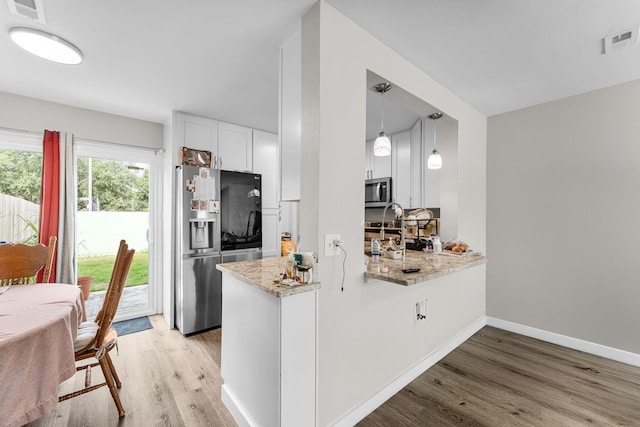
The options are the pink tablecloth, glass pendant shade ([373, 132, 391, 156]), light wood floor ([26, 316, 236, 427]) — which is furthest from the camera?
glass pendant shade ([373, 132, 391, 156])

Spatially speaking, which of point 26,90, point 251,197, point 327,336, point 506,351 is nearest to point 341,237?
point 327,336

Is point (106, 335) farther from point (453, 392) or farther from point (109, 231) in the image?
point (453, 392)

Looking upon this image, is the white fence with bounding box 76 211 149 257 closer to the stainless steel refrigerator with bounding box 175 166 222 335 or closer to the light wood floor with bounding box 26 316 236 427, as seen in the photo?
the stainless steel refrigerator with bounding box 175 166 222 335

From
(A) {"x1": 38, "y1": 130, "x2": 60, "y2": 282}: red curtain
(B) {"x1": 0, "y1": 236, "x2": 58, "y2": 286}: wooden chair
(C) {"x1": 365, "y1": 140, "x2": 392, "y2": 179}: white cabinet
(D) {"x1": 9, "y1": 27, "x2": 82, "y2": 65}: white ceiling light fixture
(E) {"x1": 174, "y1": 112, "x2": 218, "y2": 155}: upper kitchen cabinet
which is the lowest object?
(B) {"x1": 0, "y1": 236, "x2": 58, "y2": 286}: wooden chair

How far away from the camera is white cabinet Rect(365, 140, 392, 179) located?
3.87m

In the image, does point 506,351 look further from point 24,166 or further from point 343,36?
point 24,166

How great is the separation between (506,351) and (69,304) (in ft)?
11.9

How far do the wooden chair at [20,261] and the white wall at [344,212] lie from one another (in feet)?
7.75

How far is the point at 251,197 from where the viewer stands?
3.45 metres

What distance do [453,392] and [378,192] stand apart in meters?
2.48

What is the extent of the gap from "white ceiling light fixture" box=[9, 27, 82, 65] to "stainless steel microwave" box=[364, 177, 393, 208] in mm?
3116

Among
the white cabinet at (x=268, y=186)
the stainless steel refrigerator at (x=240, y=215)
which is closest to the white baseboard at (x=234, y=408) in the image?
the stainless steel refrigerator at (x=240, y=215)

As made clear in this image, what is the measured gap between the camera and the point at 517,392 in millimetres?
2027

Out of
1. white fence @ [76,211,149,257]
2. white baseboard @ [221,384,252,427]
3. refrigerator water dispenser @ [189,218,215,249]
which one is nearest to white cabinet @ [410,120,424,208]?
refrigerator water dispenser @ [189,218,215,249]
